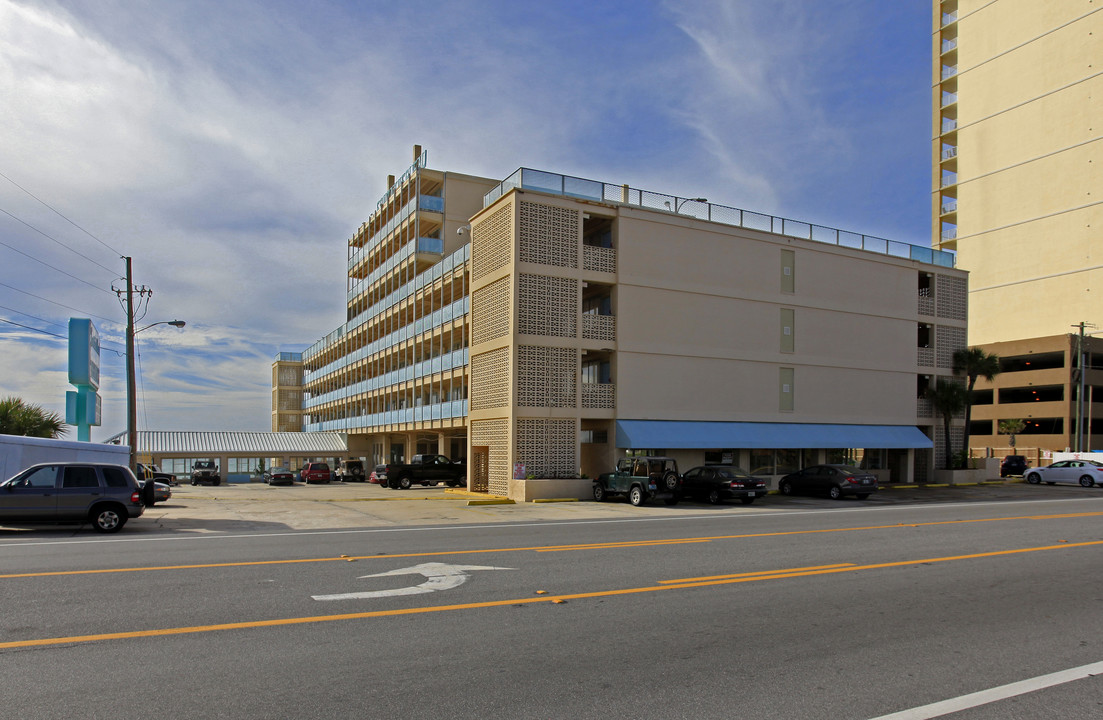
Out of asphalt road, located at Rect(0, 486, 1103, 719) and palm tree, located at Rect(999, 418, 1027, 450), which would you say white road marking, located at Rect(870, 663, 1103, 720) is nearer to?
asphalt road, located at Rect(0, 486, 1103, 719)

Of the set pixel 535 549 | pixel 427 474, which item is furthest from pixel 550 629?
pixel 427 474

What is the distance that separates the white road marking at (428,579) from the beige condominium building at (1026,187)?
71341 mm

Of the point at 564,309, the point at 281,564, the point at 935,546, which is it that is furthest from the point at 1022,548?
the point at 564,309

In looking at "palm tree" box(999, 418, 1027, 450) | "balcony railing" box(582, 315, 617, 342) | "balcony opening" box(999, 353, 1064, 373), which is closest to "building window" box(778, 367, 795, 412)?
"balcony railing" box(582, 315, 617, 342)

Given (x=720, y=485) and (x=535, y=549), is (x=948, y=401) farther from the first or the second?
(x=535, y=549)

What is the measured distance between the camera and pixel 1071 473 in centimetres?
4272

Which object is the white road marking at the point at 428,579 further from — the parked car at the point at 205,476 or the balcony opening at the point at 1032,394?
the balcony opening at the point at 1032,394

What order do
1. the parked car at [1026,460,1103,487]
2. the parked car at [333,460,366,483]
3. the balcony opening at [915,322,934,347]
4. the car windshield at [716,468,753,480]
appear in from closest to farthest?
1. the car windshield at [716,468,753,480]
2. the parked car at [1026,460,1103,487]
3. the balcony opening at [915,322,934,347]
4. the parked car at [333,460,366,483]

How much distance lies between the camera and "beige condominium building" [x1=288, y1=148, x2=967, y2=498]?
107 ft

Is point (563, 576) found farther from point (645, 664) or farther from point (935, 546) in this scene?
point (935, 546)

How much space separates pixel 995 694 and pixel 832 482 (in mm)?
28458

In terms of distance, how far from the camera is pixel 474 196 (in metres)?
51.6

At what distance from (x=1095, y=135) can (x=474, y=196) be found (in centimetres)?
5997

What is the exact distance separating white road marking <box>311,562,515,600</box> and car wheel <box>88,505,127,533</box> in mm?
9663
